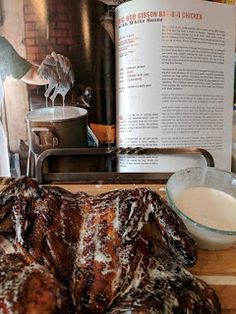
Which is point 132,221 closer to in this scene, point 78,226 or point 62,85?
point 78,226

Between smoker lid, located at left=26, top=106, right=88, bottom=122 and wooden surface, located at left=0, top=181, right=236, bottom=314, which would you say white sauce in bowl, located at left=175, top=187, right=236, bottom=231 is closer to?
wooden surface, located at left=0, top=181, right=236, bottom=314

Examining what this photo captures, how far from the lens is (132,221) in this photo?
0.39m

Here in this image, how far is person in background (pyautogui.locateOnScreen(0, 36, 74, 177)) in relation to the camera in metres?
0.60

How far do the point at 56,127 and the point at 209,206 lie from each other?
32cm

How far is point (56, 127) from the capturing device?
1.97 feet

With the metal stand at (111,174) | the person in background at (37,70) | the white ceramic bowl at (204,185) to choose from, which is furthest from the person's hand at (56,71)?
the white ceramic bowl at (204,185)

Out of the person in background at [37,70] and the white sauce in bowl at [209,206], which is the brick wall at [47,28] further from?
the white sauce in bowl at [209,206]

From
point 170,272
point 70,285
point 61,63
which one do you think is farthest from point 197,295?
point 61,63

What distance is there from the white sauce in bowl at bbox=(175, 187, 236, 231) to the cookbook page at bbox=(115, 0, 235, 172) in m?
0.13

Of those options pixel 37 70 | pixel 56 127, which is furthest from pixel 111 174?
pixel 37 70

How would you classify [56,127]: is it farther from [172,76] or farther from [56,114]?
[172,76]

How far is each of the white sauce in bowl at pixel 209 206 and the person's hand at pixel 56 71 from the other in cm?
32

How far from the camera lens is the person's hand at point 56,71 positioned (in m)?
0.60

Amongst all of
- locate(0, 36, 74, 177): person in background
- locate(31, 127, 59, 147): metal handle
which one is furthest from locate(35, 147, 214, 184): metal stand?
locate(0, 36, 74, 177): person in background
